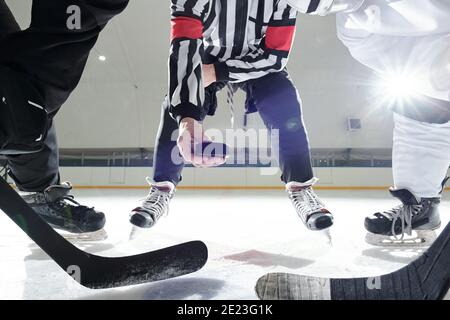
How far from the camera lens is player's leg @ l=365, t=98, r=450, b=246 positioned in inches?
40.6

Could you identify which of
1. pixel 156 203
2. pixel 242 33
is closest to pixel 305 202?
pixel 156 203

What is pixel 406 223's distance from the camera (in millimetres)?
1037

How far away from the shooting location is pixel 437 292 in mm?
414

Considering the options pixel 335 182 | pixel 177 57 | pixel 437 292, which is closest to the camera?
pixel 437 292

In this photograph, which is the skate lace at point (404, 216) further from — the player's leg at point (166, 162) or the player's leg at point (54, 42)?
the player's leg at point (54, 42)

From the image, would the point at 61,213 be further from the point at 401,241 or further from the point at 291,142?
the point at 401,241

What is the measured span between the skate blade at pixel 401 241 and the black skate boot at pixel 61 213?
780 millimetres

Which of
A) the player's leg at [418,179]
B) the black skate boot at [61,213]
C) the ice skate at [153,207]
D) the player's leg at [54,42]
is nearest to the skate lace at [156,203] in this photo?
the ice skate at [153,207]

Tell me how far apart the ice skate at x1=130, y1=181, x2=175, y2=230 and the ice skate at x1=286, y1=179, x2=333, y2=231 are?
1.30ft

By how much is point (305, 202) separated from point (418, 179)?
13.6 inches

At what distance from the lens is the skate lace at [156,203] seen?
43.3 inches
